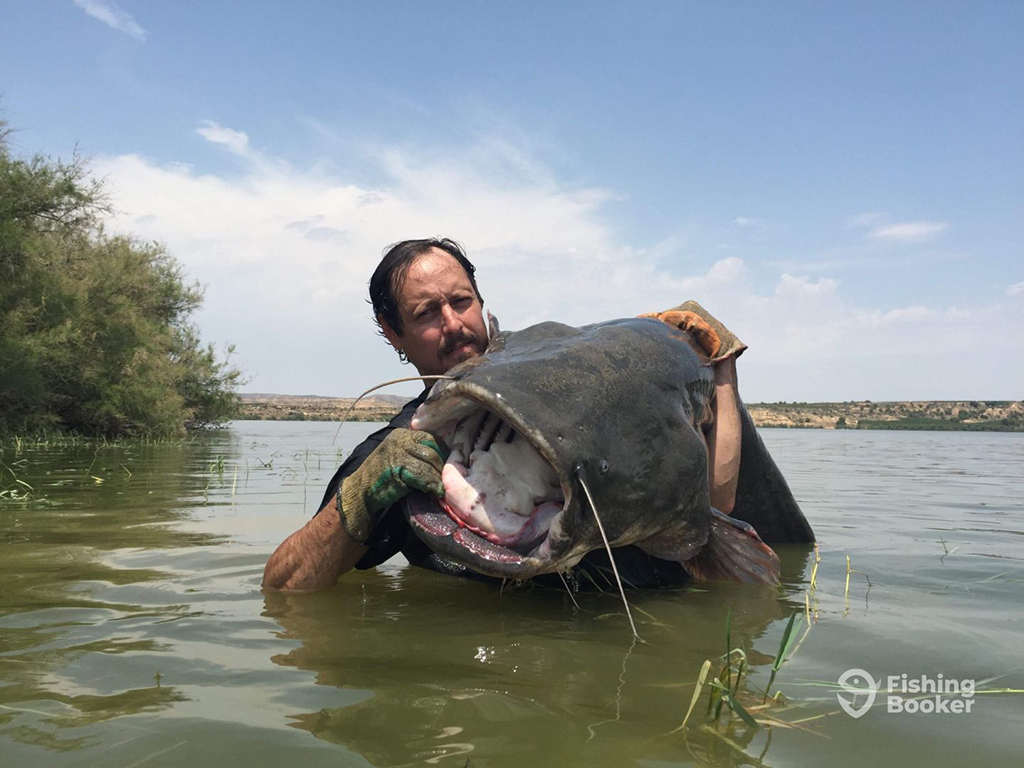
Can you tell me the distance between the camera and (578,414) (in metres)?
2.11

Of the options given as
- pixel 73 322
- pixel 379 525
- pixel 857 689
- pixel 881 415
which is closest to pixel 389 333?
pixel 379 525

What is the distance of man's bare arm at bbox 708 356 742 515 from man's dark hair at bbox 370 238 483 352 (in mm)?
1300

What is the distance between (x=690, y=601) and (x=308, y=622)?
51.5 inches

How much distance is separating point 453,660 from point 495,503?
1.35ft

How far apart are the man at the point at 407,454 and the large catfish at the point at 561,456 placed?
0.11 meters

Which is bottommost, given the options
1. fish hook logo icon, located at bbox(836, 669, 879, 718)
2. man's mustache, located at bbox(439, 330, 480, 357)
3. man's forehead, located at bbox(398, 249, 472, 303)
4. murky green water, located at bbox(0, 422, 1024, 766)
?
murky green water, located at bbox(0, 422, 1024, 766)

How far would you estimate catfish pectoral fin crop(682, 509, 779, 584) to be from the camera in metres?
2.86

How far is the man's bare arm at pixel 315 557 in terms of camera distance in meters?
2.75

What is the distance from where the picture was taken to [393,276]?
3.70 meters

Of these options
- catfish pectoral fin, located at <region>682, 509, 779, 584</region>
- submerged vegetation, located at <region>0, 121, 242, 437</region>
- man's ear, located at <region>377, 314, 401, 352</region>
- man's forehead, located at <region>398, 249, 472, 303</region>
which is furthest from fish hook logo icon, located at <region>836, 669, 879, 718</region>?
submerged vegetation, located at <region>0, 121, 242, 437</region>

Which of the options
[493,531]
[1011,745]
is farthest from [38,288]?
[1011,745]

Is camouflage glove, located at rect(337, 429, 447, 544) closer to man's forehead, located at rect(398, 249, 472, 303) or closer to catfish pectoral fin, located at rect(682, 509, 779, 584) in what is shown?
catfish pectoral fin, located at rect(682, 509, 779, 584)

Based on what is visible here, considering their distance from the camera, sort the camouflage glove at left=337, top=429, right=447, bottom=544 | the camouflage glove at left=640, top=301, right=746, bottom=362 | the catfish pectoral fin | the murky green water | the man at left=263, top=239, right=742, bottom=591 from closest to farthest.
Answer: the murky green water
the camouflage glove at left=337, top=429, right=447, bottom=544
the man at left=263, top=239, right=742, bottom=591
the catfish pectoral fin
the camouflage glove at left=640, top=301, right=746, bottom=362

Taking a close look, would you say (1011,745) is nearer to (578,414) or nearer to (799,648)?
(799,648)
